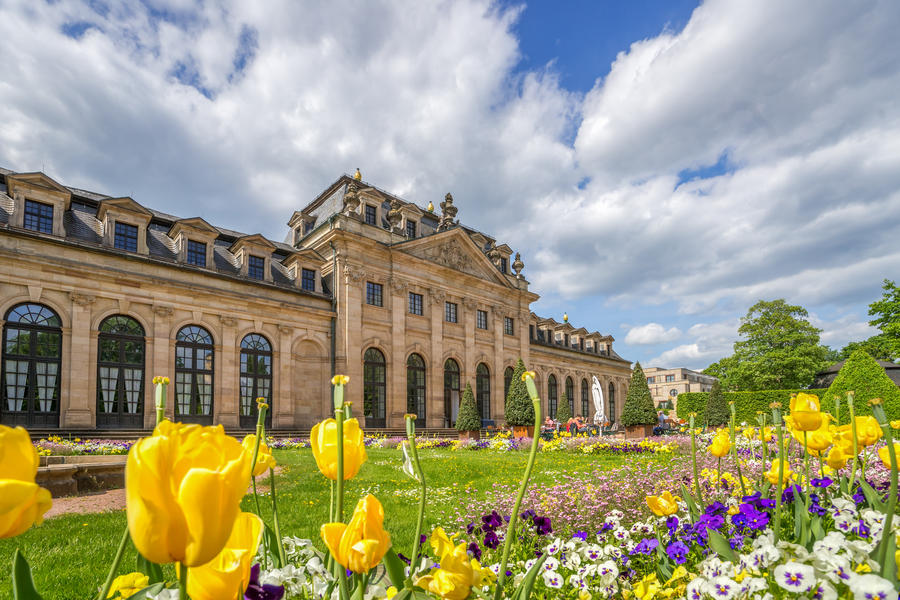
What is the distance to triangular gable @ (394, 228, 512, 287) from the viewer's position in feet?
99.8

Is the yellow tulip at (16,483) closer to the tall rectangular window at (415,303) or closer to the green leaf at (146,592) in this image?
the green leaf at (146,592)

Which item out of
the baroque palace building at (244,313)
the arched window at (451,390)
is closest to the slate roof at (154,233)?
the baroque palace building at (244,313)

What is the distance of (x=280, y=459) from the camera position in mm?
15281

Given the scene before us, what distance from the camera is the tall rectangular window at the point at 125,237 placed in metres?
20.9

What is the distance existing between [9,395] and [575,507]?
20781 mm

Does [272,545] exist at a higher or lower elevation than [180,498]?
lower

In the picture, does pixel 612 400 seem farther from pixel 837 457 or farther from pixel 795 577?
pixel 795 577

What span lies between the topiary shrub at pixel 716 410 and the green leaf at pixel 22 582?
3227 centimetres

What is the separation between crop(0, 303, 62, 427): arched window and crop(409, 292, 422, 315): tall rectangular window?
16494 mm

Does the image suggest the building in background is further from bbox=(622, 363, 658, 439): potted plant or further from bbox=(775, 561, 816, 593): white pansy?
bbox=(775, 561, 816, 593): white pansy

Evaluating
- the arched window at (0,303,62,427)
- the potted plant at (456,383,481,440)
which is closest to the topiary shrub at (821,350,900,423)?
the potted plant at (456,383,481,440)

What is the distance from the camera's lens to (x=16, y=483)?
0.93m

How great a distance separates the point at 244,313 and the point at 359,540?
79.4 feet

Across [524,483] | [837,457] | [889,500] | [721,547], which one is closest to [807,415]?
[837,457]
